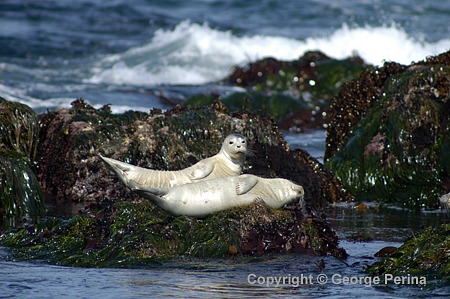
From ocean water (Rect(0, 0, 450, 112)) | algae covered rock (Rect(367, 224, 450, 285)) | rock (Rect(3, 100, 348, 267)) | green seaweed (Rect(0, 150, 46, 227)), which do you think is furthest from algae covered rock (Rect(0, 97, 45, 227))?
ocean water (Rect(0, 0, 450, 112))

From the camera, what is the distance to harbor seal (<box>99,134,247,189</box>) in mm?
7574

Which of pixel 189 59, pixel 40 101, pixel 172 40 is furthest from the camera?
pixel 172 40

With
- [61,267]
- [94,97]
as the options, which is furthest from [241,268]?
[94,97]

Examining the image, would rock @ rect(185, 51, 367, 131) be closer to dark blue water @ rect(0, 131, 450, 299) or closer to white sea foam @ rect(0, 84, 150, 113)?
white sea foam @ rect(0, 84, 150, 113)

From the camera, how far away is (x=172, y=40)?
27.0 metres

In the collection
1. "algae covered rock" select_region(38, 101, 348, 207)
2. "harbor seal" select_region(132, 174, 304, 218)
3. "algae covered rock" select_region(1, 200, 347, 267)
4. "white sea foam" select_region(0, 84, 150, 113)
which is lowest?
"algae covered rock" select_region(1, 200, 347, 267)

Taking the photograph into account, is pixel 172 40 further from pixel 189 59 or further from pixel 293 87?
pixel 293 87

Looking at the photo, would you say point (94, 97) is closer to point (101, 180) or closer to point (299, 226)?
point (101, 180)

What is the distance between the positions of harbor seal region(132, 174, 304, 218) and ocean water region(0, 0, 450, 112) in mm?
9816

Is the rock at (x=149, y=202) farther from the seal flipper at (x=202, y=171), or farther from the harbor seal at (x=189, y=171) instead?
the seal flipper at (x=202, y=171)

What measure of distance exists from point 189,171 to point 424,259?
7.02 ft

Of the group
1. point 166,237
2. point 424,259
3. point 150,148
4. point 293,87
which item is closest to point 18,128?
point 150,148

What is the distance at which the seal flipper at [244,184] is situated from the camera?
735cm

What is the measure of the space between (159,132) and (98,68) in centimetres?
1337
